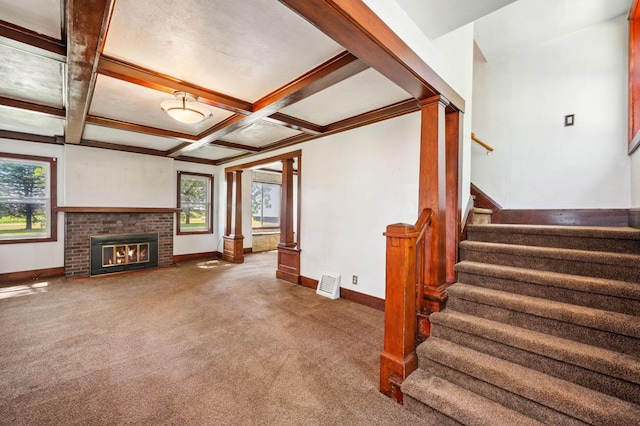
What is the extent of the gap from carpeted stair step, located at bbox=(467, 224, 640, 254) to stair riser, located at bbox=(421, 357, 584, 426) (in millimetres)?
1431

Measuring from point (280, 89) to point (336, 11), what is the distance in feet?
5.54

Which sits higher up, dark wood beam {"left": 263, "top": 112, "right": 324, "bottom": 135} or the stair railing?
dark wood beam {"left": 263, "top": 112, "right": 324, "bottom": 135}

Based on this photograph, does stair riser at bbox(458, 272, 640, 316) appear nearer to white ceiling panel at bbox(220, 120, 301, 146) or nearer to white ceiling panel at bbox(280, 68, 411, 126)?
white ceiling panel at bbox(280, 68, 411, 126)

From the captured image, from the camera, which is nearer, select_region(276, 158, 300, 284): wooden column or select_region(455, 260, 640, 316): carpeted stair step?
select_region(455, 260, 640, 316): carpeted stair step

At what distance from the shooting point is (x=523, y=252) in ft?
7.64

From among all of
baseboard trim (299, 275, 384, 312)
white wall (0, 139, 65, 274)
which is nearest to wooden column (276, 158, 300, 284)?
baseboard trim (299, 275, 384, 312)

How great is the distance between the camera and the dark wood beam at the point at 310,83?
2.29m

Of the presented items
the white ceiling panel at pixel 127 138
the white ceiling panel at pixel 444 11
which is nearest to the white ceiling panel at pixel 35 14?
the white ceiling panel at pixel 444 11

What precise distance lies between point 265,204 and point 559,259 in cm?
786

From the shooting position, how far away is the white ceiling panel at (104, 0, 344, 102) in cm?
180

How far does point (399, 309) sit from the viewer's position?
197 centimetres

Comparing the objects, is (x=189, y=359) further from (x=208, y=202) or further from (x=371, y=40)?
(x=208, y=202)

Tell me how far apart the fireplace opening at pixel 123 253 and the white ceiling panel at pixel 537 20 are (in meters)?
6.89

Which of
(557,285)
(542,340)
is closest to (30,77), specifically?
(542,340)
